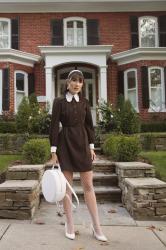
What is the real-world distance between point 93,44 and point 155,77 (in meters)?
3.43

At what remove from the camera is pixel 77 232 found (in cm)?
489

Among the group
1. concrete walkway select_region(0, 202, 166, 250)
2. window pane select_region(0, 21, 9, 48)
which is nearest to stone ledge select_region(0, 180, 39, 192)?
concrete walkway select_region(0, 202, 166, 250)

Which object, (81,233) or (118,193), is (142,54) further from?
(81,233)

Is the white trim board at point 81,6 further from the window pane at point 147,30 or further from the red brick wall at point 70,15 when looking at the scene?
the window pane at point 147,30

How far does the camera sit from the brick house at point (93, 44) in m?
17.2

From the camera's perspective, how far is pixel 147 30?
19.1 meters

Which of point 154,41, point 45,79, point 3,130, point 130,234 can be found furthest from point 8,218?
point 154,41

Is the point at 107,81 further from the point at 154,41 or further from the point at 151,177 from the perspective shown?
the point at 151,177

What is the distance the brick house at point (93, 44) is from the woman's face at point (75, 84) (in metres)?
12.3

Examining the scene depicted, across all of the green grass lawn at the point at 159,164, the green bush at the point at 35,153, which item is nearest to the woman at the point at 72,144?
the green grass lawn at the point at 159,164

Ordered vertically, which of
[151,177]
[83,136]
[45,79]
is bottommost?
[151,177]

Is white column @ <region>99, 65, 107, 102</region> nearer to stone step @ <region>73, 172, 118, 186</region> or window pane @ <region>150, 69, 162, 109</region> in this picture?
window pane @ <region>150, 69, 162, 109</region>

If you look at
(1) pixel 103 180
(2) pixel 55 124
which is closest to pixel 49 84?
(1) pixel 103 180

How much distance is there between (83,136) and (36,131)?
28.7ft
